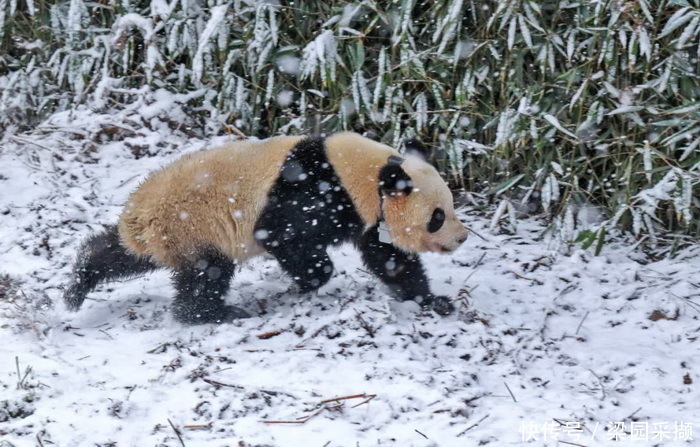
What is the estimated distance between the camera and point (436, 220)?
12.5ft

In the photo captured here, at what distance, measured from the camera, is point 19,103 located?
18.4ft

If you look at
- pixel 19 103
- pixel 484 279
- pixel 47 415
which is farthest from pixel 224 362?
pixel 19 103

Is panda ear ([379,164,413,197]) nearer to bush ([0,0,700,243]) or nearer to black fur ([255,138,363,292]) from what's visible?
black fur ([255,138,363,292])

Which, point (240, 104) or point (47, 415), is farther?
point (240, 104)

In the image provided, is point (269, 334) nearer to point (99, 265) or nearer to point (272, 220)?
point (272, 220)

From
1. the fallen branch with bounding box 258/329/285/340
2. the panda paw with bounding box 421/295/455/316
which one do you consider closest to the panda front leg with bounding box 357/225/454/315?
the panda paw with bounding box 421/295/455/316

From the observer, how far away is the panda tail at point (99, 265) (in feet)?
12.3

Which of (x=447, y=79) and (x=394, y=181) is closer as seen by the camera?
(x=394, y=181)

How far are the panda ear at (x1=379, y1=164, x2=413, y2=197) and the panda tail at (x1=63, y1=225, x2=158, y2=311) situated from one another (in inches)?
45.6

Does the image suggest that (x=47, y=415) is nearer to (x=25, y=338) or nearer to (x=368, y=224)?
(x=25, y=338)

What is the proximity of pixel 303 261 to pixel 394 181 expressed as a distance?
0.57m

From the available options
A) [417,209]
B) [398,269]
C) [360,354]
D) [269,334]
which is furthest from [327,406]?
[417,209]

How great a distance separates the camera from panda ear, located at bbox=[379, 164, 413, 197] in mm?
3625

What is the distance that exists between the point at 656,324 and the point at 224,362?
1999 mm
